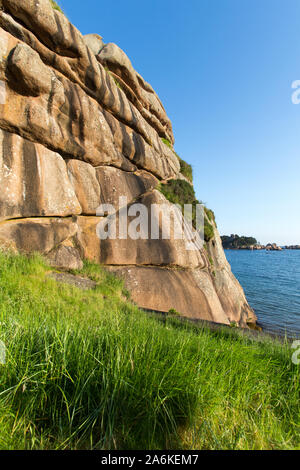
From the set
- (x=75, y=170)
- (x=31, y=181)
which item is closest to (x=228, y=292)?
(x=75, y=170)

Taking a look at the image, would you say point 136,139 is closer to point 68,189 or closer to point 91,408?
point 68,189

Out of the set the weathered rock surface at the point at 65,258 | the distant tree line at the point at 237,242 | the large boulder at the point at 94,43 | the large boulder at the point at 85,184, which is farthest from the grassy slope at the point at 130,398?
the distant tree line at the point at 237,242

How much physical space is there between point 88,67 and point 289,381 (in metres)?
13.4

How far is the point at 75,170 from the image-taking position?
9.59 metres

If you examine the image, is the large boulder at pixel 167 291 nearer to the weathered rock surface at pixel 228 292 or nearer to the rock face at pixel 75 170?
the rock face at pixel 75 170

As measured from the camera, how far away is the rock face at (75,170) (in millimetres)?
7477

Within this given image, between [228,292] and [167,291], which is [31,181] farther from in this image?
[228,292]

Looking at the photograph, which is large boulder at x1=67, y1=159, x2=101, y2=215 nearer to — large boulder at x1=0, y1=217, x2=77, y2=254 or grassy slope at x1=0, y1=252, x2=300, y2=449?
large boulder at x1=0, y1=217, x2=77, y2=254

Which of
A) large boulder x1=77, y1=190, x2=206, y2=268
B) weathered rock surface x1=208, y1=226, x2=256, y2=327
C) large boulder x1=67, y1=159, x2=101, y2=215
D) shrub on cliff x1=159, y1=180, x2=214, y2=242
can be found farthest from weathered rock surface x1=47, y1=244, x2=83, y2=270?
weathered rock surface x1=208, y1=226, x2=256, y2=327

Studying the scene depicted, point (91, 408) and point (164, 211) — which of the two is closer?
point (91, 408)

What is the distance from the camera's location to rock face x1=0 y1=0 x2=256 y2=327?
748 centimetres

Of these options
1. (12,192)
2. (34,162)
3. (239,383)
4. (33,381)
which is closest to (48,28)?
(34,162)
